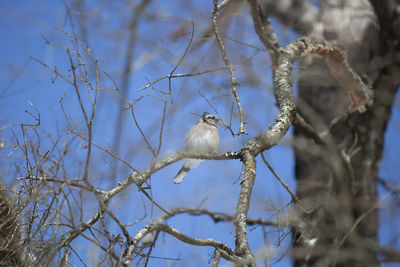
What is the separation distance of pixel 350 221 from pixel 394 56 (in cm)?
159

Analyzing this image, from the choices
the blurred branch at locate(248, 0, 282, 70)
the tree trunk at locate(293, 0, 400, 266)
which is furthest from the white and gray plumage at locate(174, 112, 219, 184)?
the blurred branch at locate(248, 0, 282, 70)

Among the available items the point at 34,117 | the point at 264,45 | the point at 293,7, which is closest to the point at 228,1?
the point at 264,45

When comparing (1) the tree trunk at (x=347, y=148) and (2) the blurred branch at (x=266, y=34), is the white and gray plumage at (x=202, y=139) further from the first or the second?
(2) the blurred branch at (x=266, y=34)

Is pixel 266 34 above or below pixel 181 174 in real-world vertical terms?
above

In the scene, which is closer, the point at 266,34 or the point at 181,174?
the point at 266,34

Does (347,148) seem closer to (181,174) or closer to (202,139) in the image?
→ (202,139)

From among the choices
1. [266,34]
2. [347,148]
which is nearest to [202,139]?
[266,34]

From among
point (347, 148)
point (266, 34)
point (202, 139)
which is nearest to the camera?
point (266, 34)

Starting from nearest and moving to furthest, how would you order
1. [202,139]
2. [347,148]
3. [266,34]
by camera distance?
[266,34], [202,139], [347,148]

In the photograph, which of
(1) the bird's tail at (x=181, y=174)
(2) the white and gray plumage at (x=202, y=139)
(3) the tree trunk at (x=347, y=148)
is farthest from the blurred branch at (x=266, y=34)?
(1) the bird's tail at (x=181, y=174)

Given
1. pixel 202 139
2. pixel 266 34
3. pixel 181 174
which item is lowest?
pixel 181 174

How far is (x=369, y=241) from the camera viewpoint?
3.68 metres

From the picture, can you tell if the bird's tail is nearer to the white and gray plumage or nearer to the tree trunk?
the white and gray plumage

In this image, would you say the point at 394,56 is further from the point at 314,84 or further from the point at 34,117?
the point at 34,117
